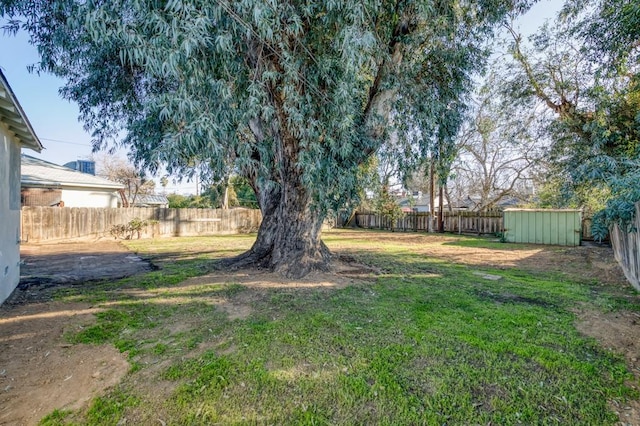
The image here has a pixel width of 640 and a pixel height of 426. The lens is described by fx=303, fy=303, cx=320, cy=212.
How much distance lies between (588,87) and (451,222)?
8.47 meters

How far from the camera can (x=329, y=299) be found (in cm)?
421

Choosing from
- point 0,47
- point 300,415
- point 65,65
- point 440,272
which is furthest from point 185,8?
point 440,272

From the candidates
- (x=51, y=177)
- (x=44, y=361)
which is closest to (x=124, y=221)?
(x=51, y=177)

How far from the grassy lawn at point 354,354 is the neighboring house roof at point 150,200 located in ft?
78.1

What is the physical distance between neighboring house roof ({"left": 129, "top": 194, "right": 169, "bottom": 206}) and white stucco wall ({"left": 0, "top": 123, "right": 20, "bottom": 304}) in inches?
857

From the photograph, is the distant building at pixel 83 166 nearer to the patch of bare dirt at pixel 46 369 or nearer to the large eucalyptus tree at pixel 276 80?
the large eucalyptus tree at pixel 276 80

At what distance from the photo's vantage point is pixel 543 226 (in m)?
10.8

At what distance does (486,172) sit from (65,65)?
1867cm

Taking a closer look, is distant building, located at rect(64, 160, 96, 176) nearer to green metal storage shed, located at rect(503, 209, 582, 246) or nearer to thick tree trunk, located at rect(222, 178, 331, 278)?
thick tree trunk, located at rect(222, 178, 331, 278)

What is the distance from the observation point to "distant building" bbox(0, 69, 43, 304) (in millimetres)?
3770

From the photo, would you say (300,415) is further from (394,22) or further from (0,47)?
(0,47)

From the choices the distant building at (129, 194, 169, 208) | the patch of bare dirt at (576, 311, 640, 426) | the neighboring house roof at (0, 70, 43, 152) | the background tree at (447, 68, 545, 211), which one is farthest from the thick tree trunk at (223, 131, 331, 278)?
the distant building at (129, 194, 169, 208)

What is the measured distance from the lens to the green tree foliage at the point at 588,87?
21.2ft

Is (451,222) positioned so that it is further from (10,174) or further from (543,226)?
(10,174)
